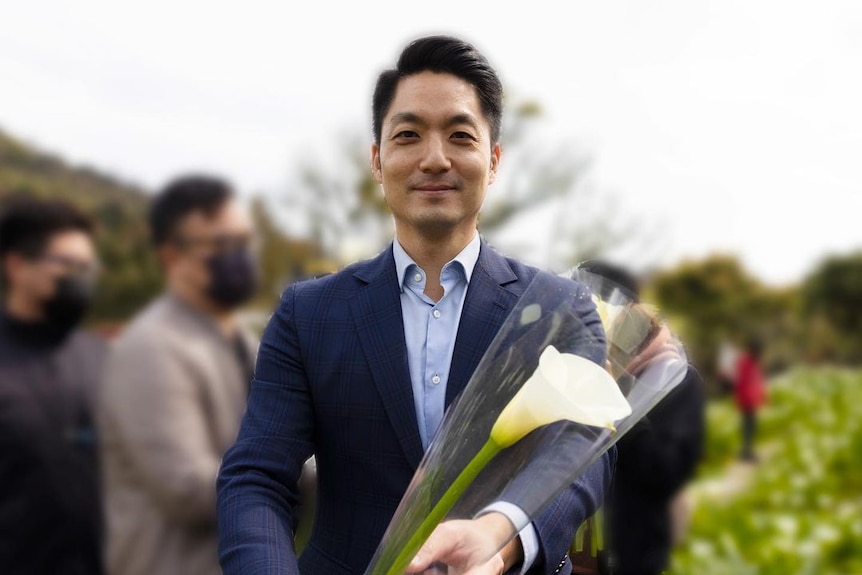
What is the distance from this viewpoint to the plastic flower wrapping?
38.6 inches

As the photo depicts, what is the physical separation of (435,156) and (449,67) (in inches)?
4.5

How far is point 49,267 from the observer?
3.26 metres

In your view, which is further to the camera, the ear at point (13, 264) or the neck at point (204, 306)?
the ear at point (13, 264)

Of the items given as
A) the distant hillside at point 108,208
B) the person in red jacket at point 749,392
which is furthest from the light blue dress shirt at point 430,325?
the distant hillside at point 108,208

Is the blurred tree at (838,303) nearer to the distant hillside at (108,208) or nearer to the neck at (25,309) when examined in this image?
the distant hillside at (108,208)

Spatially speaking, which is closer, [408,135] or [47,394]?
[408,135]

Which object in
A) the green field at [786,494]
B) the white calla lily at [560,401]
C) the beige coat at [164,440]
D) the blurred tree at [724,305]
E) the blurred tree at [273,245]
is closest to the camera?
the white calla lily at [560,401]

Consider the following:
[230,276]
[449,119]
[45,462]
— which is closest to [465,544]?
[449,119]

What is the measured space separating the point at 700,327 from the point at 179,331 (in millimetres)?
23865

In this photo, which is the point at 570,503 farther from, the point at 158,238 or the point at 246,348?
the point at 158,238

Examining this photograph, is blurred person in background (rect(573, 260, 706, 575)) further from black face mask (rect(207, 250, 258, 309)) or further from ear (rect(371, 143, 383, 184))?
ear (rect(371, 143, 383, 184))

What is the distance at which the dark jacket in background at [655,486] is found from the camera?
9.23 ft

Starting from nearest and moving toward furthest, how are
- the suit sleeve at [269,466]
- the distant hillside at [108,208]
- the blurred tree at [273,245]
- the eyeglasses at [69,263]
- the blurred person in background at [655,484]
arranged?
the suit sleeve at [269,466] < the blurred person in background at [655,484] < the eyeglasses at [69,263] < the blurred tree at [273,245] < the distant hillside at [108,208]

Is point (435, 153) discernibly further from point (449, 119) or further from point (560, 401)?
point (560, 401)
